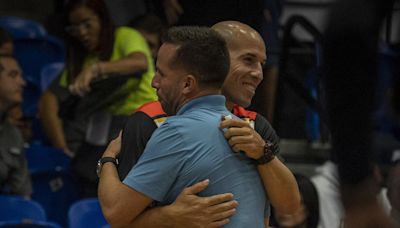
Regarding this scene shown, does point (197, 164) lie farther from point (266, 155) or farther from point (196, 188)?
point (266, 155)

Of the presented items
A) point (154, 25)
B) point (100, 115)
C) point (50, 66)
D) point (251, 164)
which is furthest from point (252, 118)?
point (50, 66)

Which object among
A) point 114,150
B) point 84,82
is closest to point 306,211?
point 84,82

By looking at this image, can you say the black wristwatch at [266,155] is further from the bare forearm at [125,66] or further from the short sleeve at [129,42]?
the short sleeve at [129,42]

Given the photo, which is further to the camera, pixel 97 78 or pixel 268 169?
pixel 97 78

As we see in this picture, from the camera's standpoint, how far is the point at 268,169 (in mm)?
2787

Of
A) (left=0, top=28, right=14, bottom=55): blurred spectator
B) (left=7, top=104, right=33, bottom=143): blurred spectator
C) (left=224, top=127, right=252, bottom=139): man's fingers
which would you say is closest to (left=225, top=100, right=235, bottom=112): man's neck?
(left=224, top=127, right=252, bottom=139): man's fingers

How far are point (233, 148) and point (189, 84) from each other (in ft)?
0.73

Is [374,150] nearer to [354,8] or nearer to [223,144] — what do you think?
[354,8]

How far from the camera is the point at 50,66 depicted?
6.55m

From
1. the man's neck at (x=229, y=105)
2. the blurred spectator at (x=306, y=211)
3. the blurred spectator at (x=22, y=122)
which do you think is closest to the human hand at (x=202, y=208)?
the man's neck at (x=229, y=105)

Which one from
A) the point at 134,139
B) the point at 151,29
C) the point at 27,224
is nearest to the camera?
the point at 134,139

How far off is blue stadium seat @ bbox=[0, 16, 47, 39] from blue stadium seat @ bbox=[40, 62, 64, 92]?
1.22 ft

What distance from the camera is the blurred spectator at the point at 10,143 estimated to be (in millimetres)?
5102

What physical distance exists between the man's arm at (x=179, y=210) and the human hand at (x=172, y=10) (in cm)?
220
